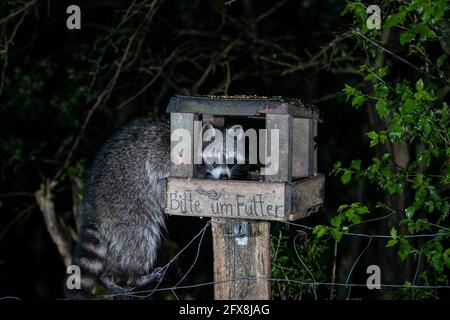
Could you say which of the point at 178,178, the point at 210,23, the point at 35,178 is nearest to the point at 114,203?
the point at 178,178

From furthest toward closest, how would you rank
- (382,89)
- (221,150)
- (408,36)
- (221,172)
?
1. (221,150)
2. (221,172)
3. (382,89)
4. (408,36)

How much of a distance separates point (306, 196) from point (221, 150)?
90 cm

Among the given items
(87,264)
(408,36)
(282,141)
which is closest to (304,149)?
(282,141)

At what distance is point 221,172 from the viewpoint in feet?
13.5

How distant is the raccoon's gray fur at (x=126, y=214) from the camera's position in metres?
4.52

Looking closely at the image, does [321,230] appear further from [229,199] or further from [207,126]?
[207,126]

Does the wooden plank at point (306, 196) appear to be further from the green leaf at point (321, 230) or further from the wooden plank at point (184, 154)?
the wooden plank at point (184, 154)

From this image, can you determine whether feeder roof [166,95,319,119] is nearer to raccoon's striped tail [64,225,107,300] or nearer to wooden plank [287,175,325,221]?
wooden plank [287,175,325,221]

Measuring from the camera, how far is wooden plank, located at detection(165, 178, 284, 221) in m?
3.17

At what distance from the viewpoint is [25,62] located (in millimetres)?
6719

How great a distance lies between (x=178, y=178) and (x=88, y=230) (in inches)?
58.7

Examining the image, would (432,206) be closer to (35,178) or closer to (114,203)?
(114,203)

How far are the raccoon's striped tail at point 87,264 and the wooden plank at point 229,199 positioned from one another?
4.67 feet

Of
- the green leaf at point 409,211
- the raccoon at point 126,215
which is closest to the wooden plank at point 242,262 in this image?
the green leaf at point 409,211
